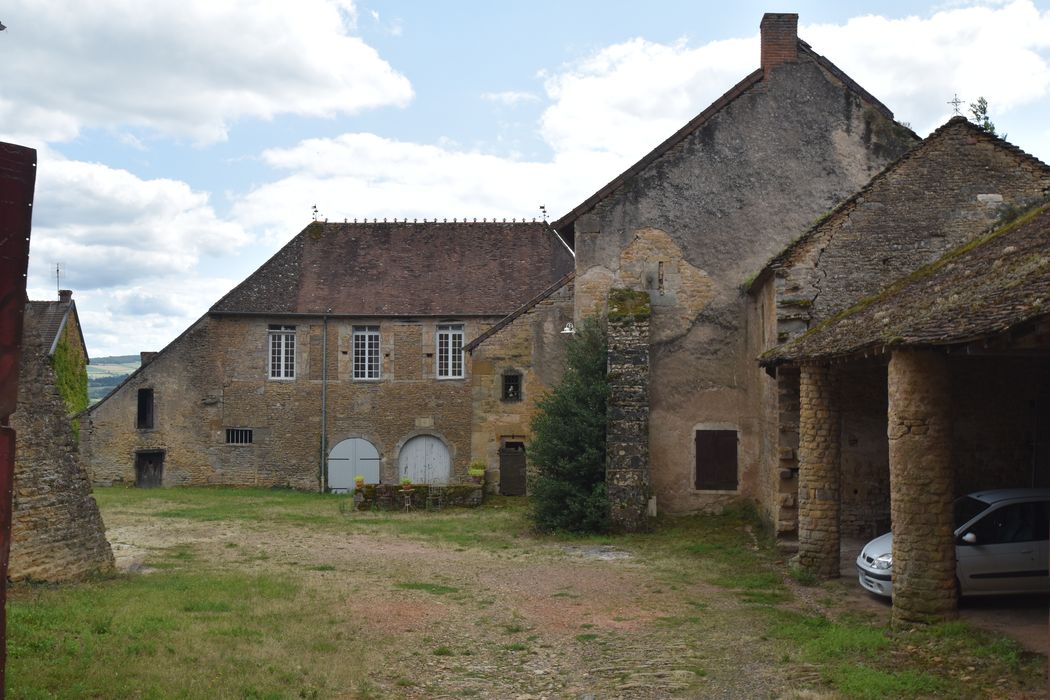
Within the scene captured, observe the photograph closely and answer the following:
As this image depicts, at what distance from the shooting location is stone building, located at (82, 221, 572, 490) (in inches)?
1228

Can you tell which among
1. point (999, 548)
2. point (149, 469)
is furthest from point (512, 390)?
point (999, 548)

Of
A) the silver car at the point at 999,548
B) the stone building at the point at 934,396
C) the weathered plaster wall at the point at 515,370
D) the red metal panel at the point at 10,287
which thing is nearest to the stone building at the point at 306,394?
the weathered plaster wall at the point at 515,370

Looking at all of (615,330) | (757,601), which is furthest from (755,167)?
(757,601)

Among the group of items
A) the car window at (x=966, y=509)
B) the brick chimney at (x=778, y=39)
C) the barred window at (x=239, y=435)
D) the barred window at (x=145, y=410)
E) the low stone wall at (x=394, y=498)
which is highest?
the brick chimney at (x=778, y=39)

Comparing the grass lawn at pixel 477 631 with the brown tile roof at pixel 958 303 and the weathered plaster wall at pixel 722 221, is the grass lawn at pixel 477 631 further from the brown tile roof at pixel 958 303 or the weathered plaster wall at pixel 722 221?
the weathered plaster wall at pixel 722 221

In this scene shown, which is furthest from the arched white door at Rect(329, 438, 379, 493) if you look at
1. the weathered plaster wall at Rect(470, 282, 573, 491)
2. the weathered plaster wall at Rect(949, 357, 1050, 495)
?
the weathered plaster wall at Rect(949, 357, 1050, 495)

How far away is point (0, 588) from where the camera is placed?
16.7 ft

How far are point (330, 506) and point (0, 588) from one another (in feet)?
67.8

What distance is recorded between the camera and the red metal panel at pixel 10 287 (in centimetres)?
515

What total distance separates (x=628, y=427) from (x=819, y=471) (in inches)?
227

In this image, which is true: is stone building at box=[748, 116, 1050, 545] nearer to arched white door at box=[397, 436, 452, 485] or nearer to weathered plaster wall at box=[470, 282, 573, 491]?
weathered plaster wall at box=[470, 282, 573, 491]

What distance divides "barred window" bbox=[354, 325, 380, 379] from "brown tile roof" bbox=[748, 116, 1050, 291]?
1920 cm

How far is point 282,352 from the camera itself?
104 ft

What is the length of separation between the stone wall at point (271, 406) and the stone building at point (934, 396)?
716 inches
